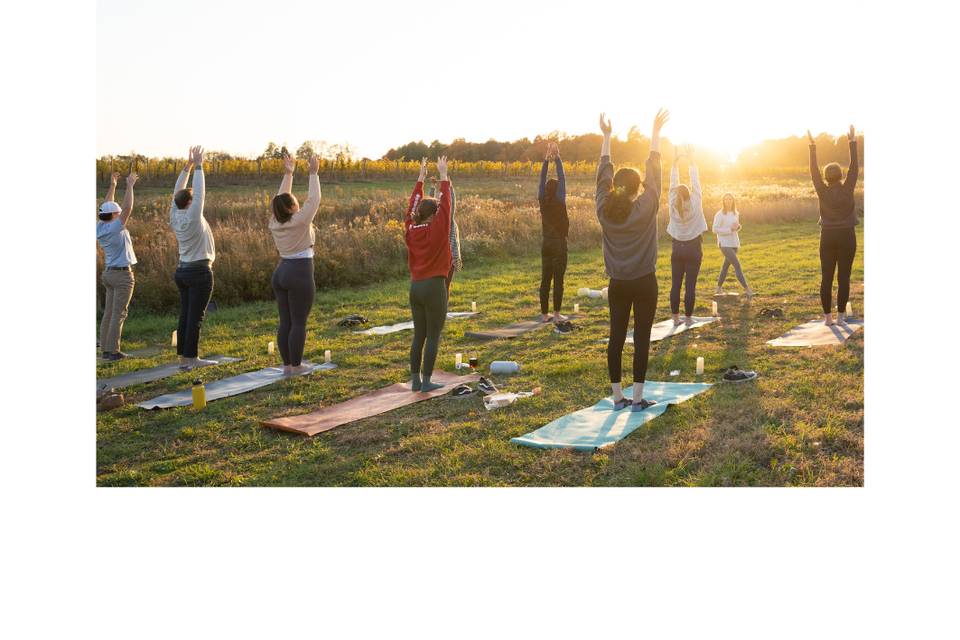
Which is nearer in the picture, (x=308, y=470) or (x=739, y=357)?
(x=308, y=470)

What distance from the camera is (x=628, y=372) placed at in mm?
7875

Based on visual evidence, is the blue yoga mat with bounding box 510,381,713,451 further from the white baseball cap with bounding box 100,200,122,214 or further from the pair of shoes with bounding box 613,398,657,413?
the white baseball cap with bounding box 100,200,122,214

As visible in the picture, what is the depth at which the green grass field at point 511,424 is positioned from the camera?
524 centimetres

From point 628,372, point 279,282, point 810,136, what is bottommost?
point 628,372

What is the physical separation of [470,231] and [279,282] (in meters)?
11.1

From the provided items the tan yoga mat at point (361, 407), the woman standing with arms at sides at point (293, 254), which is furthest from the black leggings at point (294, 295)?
the tan yoga mat at point (361, 407)

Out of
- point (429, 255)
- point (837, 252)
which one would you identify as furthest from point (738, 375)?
point (429, 255)

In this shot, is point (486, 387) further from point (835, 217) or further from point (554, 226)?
point (835, 217)

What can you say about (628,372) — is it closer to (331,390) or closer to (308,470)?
(331,390)

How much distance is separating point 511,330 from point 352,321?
90.7 inches

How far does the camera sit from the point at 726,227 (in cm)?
1172

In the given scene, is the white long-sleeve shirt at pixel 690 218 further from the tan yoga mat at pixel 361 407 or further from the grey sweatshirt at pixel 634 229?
the grey sweatshirt at pixel 634 229

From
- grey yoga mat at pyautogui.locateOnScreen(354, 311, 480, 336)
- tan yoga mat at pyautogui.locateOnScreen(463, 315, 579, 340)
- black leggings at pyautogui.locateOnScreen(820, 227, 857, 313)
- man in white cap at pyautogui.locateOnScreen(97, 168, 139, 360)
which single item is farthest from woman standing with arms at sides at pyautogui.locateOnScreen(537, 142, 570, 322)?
man in white cap at pyautogui.locateOnScreen(97, 168, 139, 360)
